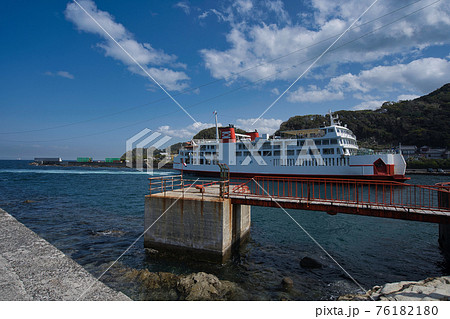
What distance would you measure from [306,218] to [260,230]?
5623mm

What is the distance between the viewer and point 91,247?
461 inches

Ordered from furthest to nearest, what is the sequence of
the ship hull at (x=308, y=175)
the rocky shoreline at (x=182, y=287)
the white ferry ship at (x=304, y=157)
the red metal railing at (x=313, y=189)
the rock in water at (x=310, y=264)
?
the white ferry ship at (x=304, y=157), the ship hull at (x=308, y=175), the rock in water at (x=310, y=264), the red metal railing at (x=313, y=189), the rocky shoreline at (x=182, y=287)

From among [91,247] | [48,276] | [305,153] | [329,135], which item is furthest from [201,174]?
[48,276]

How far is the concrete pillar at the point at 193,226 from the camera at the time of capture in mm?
9625

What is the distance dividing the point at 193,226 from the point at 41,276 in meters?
5.58

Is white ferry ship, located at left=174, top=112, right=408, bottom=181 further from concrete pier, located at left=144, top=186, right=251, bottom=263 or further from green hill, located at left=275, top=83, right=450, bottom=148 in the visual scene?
green hill, located at left=275, top=83, right=450, bottom=148

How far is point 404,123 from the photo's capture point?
3954 inches

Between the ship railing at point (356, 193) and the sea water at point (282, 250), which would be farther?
the ship railing at point (356, 193)

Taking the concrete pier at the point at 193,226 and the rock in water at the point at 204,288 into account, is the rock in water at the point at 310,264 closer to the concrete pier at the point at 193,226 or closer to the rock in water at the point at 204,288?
the concrete pier at the point at 193,226

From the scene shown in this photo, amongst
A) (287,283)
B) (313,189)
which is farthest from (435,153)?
(287,283)

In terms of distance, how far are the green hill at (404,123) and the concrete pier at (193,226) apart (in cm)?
7962

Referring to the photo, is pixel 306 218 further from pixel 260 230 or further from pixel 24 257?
pixel 24 257

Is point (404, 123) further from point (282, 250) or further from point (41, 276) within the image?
point (41, 276)

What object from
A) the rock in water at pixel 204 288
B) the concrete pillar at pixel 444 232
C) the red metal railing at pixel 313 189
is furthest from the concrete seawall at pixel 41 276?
the concrete pillar at pixel 444 232
